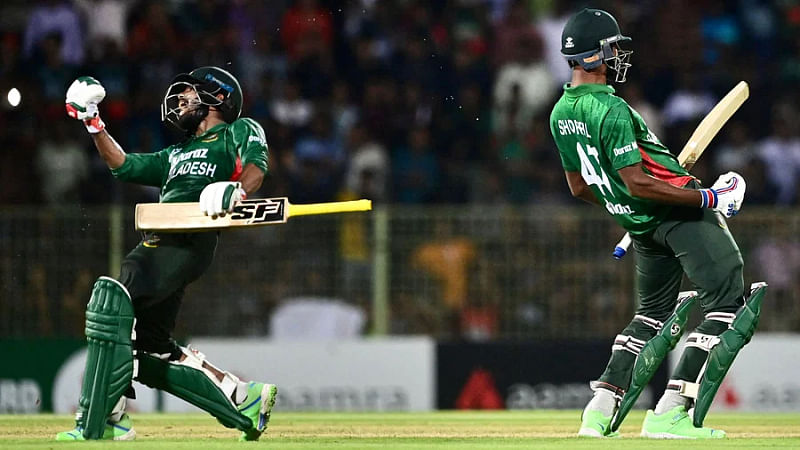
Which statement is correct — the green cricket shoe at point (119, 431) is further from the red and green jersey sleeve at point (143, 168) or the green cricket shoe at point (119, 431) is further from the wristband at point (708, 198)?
the wristband at point (708, 198)

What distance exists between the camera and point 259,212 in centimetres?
643

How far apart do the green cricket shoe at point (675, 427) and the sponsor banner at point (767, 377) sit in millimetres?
5052

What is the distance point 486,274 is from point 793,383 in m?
2.69

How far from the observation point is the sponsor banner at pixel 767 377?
11.6m

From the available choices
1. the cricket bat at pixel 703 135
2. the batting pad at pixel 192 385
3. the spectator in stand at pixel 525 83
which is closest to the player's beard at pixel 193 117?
the batting pad at pixel 192 385

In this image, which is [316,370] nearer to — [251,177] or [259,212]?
[251,177]

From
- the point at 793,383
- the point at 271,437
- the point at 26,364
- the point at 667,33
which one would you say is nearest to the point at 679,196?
the point at 271,437

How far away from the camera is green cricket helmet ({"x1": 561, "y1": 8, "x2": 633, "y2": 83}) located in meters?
6.72

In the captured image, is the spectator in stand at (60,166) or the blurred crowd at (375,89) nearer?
the spectator in stand at (60,166)

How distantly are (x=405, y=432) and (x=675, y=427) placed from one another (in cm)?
170

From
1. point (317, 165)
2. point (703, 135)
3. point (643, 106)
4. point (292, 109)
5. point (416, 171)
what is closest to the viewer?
point (703, 135)

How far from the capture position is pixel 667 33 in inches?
544

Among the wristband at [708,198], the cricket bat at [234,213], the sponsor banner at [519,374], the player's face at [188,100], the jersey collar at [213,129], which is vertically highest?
the player's face at [188,100]

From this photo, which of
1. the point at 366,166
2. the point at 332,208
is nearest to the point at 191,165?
the point at 332,208
